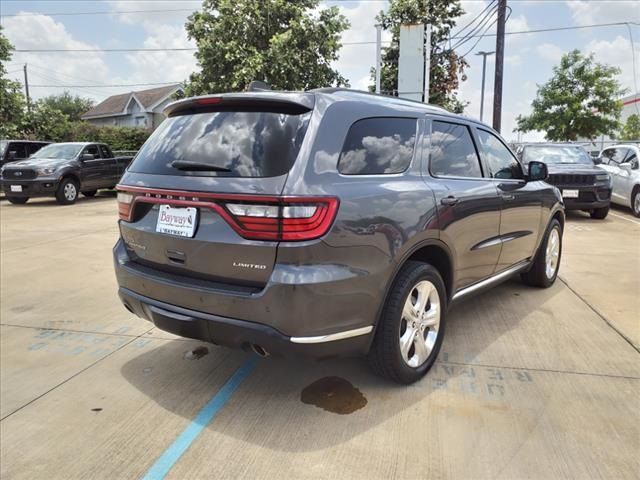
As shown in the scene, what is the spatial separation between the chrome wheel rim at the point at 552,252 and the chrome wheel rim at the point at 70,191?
40.6 feet

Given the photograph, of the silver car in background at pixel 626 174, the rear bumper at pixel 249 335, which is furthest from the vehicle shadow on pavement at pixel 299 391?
the silver car in background at pixel 626 174

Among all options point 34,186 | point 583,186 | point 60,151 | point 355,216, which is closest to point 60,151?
point 60,151

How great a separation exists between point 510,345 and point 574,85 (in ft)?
88.8

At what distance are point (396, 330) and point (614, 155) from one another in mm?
12215

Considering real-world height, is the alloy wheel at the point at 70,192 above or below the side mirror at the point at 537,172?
below

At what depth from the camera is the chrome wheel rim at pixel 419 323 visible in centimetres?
301

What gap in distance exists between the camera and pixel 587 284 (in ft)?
17.6

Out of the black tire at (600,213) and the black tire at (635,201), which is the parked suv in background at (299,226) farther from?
the black tire at (635,201)

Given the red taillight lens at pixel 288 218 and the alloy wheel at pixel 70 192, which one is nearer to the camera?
the red taillight lens at pixel 288 218

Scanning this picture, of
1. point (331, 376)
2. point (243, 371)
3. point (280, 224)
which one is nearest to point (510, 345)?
point (331, 376)

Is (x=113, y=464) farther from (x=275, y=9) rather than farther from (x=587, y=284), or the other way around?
(x=275, y=9)

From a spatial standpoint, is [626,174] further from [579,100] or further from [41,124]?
[41,124]

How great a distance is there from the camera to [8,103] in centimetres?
2123

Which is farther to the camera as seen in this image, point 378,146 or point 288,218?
point 378,146
